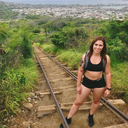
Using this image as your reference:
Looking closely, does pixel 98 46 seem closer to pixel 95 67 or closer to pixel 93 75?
pixel 95 67

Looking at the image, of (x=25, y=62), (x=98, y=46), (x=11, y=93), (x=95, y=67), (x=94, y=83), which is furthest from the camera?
(x=25, y=62)

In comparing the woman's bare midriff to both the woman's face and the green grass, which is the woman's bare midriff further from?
the green grass

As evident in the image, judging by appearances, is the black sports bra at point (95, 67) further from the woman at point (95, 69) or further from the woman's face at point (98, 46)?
the woman's face at point (98, 46)

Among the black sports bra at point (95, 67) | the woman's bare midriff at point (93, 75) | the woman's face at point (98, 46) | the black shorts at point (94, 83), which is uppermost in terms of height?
the woman's face at point (98, 46)

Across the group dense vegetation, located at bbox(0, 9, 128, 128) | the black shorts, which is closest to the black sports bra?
the black shorts

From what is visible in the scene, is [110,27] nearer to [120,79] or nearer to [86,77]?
[120,79]

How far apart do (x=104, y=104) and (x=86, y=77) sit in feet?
4.77

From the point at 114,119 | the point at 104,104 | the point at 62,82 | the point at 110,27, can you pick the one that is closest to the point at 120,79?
the point at 104,104

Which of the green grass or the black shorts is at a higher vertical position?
the black shorts

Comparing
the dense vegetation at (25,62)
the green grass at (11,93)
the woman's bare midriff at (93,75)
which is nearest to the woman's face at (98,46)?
the woman's bare midriff at (93,75)

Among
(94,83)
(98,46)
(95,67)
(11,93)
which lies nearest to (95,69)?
(95,67)

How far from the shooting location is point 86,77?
2.33m

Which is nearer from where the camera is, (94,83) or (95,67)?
(95,67)

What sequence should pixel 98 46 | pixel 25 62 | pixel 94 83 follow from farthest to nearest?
pixel 25 62
pixel 94 83
pixel 98 46
